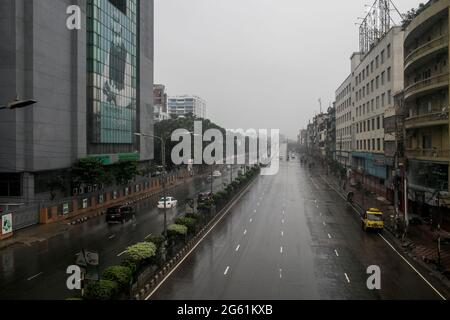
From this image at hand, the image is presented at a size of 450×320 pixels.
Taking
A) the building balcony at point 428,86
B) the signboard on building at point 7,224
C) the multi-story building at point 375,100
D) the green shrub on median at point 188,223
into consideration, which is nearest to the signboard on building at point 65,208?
the signboard on building at point 7,224

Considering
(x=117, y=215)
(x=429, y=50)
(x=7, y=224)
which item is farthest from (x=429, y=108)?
(x=7, y=224)

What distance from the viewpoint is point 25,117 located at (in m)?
41.5

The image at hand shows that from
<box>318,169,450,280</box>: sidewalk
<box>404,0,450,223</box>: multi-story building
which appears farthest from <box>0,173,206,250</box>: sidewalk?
<box>404,0,450,223</box>: multi-story building

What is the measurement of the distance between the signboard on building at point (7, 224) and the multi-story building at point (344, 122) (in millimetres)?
71062

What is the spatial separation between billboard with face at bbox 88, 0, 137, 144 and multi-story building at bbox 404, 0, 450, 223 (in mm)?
36889

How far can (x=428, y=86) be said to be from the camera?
3578cm

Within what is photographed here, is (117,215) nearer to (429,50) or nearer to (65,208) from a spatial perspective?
(65,208)

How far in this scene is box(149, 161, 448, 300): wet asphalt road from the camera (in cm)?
1970

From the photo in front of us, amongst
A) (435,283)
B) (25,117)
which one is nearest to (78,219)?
(25,117)

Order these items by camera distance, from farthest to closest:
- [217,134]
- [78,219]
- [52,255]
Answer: [217,134]
[78,219]
[52,255]

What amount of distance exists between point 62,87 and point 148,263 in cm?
3187

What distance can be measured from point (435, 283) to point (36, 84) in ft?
124

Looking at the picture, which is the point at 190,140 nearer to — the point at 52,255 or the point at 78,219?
the point at 78,219

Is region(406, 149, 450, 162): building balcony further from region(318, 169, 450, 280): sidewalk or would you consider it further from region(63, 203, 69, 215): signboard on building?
region(63, 203, 69, 215): signboard on building
